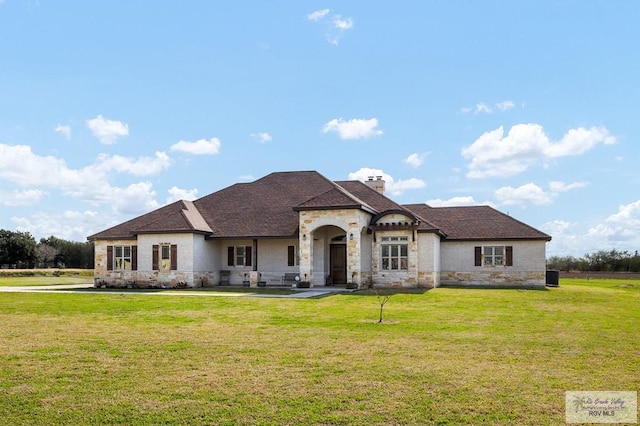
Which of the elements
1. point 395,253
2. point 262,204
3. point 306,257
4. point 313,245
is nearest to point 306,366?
point 306,257

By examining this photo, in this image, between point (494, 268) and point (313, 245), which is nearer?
point (313, 245)

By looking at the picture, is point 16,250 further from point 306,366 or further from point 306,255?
point 306,366

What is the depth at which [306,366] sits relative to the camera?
9.10m

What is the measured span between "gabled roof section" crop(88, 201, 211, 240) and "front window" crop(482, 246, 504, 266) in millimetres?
15591

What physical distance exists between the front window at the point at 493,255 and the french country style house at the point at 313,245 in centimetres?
6

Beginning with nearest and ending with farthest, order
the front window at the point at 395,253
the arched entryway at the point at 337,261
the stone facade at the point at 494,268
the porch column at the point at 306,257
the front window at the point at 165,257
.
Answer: the porch column at the point at 306,257
the front window at the point at 395,253
the front window at the point at 165,257
the arched entryway at the point at 337,261
the stone facade at the point at 494,268

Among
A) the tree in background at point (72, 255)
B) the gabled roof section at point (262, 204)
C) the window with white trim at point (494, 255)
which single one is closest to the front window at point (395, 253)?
the gabled roof section at point (262, 204)

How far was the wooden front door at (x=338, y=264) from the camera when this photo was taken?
30.8 meters

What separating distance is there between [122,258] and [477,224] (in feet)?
67.1

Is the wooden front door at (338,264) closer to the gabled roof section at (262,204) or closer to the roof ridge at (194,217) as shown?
the gabled roof section at (262,204)

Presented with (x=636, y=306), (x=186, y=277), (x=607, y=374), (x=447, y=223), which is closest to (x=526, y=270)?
(x=447, y=223)

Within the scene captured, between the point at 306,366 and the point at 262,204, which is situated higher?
the point at 262,204

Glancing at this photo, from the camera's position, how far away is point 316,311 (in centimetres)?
1698

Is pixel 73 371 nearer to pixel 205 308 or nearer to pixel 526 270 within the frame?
pixel 205 308
